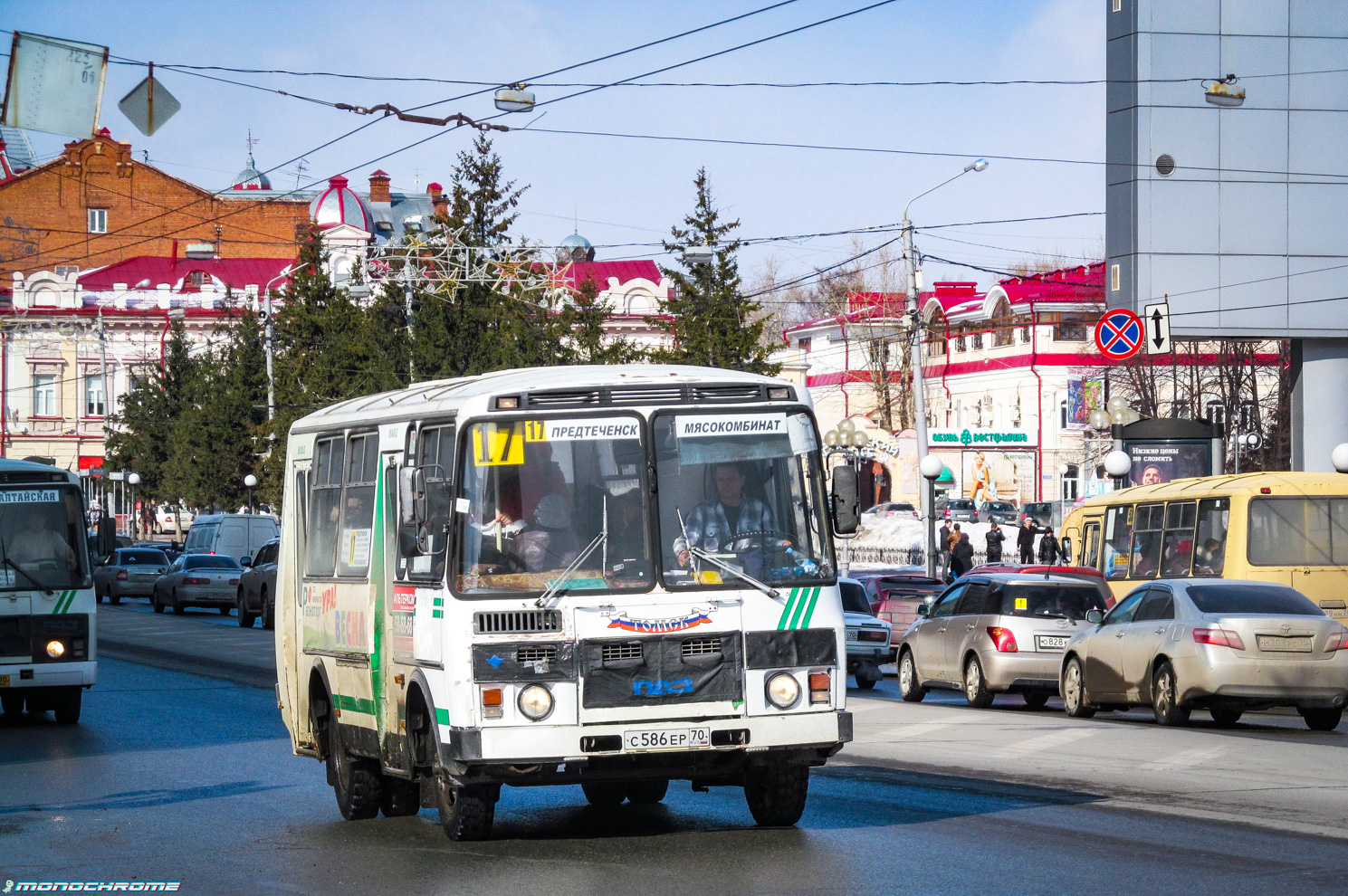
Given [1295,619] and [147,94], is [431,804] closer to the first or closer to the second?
[1295,619]

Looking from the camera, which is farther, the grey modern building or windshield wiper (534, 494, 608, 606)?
the grey modern building

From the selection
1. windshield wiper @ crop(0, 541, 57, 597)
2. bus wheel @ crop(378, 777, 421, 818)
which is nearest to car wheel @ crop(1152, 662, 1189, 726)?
bus wheel @ crop(378, 777, 421, 818)

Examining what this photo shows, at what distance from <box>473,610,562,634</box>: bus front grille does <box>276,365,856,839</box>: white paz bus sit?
0.01m

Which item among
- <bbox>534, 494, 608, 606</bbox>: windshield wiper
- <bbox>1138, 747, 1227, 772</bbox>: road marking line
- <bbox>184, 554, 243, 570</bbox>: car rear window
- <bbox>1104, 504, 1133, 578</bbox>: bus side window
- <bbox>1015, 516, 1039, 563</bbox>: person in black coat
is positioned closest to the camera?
<bbox>534, 494, 608, 606</bbox>: windshield wiper

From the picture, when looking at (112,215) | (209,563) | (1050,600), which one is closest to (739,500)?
(1050,600)

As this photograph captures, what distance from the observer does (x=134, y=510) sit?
83312 mm

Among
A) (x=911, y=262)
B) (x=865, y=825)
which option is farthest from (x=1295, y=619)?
(x=911, y=262)

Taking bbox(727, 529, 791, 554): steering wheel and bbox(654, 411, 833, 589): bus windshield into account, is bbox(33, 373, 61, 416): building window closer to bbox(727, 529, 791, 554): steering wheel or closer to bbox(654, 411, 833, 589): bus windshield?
bbox(654, 411, 833, 589): bus windshield

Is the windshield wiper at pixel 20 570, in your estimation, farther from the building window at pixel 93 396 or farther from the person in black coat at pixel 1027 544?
the building window at pixel 93 396

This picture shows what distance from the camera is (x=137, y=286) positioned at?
9431cm

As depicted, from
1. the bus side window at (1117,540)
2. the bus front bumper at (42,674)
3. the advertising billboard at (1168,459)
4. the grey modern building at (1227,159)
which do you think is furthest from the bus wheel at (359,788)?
the advertising billboard at (1168,459)

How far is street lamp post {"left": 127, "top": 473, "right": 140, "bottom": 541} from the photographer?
75881 mm

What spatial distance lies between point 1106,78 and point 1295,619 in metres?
16.3

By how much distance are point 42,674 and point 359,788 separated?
27.0ft
